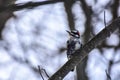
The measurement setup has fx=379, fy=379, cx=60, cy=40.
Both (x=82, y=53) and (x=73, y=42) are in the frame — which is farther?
(x=73, y=42)

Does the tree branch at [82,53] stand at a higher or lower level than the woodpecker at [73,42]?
higher

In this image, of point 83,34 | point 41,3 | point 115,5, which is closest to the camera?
point 41,3

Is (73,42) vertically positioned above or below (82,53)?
below

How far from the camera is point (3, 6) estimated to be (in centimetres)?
273

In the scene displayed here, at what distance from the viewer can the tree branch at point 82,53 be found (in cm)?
267

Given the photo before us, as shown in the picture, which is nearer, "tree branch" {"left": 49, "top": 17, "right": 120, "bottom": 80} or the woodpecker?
"tree branch" {"left": 49, "top": 17, "right": 120, "bottom": 80}

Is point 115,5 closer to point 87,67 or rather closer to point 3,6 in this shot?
point 87,67

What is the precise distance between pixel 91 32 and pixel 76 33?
637mm

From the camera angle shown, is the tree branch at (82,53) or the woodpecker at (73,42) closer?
the tree branch at (82,53)

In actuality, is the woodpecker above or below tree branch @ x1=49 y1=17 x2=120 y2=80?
below

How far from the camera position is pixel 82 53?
2.78 meters

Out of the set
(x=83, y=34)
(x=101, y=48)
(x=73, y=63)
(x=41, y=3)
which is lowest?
(x=101, y=48)

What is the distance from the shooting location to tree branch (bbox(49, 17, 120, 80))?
8.75 ft

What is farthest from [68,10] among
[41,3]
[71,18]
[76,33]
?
[41,3]
